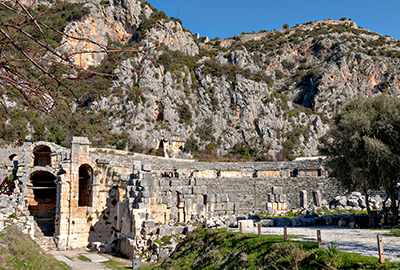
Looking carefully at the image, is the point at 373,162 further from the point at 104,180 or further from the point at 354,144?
the point at 104,180

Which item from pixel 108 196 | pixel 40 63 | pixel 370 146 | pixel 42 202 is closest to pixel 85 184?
pixel 108 196

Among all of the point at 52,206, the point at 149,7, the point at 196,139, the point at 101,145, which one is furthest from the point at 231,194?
the point at 149,7

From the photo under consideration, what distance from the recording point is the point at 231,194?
31.1 m

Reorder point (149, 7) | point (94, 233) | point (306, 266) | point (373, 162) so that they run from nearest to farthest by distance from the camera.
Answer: point (306, 266) < point (373, 162) < point (94, 233) < point (149, 7)

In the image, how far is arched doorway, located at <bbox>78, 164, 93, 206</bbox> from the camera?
2398 cm

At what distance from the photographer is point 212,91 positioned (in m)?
65.9

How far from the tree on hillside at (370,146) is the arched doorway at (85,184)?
16686 mm

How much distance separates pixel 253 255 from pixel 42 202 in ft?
74.1

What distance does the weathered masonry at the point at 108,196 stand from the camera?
57.3ft

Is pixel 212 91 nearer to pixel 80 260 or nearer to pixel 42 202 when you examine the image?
pixel 42 202

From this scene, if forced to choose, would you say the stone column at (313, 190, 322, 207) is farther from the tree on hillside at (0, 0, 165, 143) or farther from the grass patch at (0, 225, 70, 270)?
the tree on hillside at (0, 0, 165, 143)

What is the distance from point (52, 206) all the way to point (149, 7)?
62597 mm

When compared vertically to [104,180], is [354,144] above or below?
A: above

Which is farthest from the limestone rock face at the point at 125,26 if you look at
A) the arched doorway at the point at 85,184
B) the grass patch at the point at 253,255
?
the grass patch at the point at 253,255
